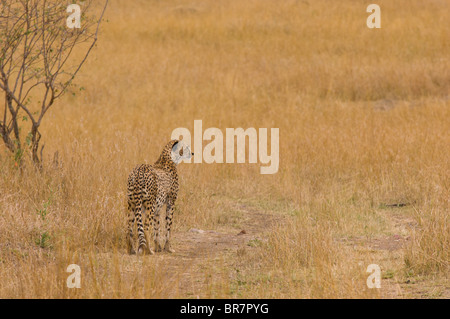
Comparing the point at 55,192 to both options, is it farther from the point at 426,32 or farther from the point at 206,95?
the point at 426,32

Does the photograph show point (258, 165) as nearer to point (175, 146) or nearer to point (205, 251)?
point (175, 146)

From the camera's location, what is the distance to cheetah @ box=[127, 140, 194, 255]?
21.4 feet

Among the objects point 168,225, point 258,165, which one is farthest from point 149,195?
point 258,165

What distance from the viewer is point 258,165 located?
11.5 metres

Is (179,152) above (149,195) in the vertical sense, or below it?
above

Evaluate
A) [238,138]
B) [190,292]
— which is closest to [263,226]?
[190,292]

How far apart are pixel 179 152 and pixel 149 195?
3.41 ft

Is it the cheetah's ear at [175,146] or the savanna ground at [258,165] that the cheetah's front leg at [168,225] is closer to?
the savanna ground at [258,165]

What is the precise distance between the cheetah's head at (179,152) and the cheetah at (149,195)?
69mm

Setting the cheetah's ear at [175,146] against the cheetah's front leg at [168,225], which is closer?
the cheetah's front leg at [168,225]

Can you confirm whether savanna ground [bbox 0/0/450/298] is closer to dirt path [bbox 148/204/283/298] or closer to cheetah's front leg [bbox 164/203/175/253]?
dirt path [bbox 148/204/283/298]

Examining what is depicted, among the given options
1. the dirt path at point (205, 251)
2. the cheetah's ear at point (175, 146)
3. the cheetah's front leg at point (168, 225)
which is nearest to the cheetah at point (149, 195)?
the cheetah's front leg at point (168, 225)

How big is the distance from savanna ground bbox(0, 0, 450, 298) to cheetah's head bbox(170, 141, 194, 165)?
2.63 feet

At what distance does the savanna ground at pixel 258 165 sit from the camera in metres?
5.92
